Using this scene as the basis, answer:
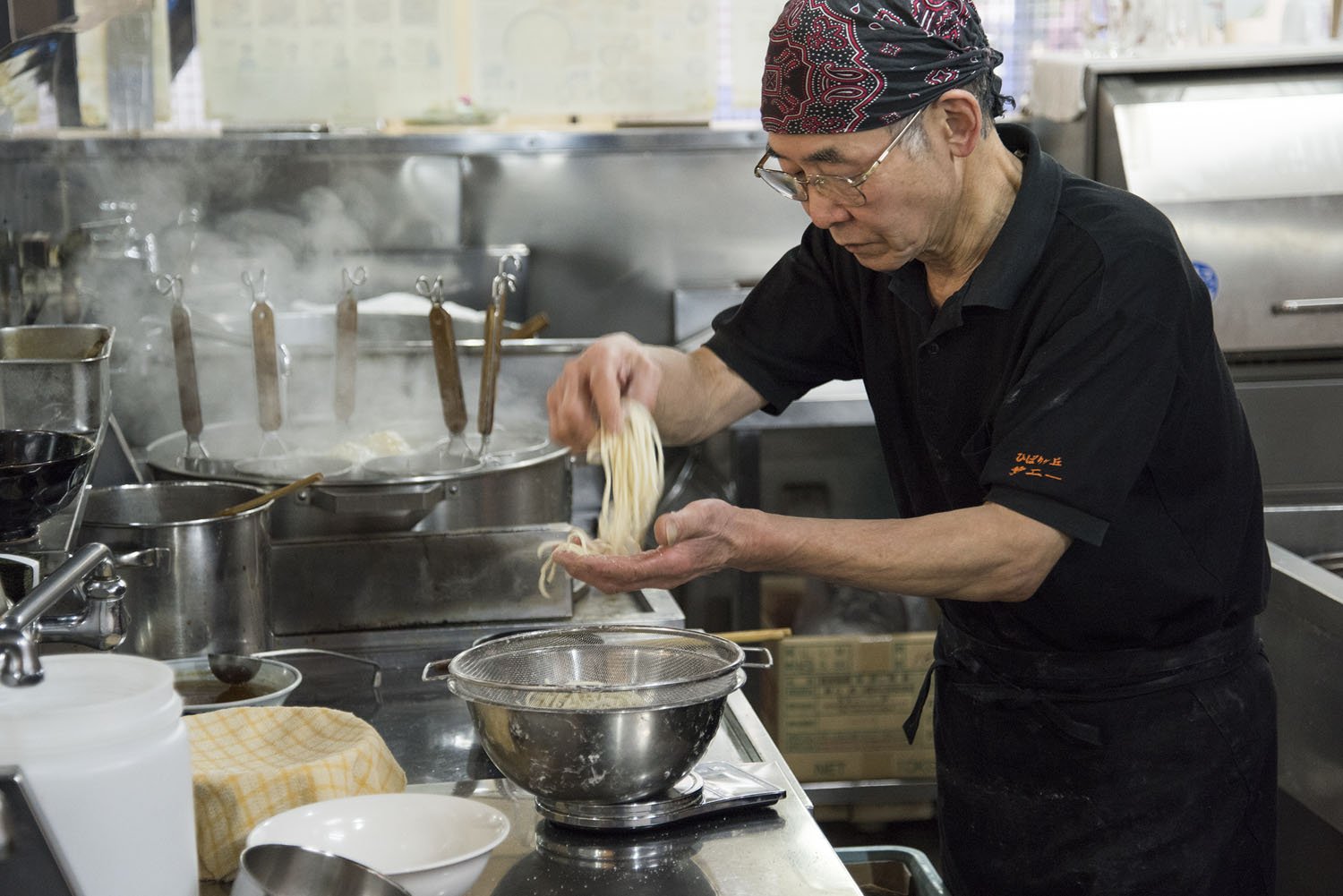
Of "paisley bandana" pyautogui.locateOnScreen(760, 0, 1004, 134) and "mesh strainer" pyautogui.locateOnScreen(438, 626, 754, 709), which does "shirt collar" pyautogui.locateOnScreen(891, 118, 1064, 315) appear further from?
"mesh strainer" pyautogui.locateOnScreen(438, 626, 754, 709)

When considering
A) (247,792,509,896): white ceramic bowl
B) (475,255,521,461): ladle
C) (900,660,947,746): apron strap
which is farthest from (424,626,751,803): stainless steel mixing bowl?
(475,255,521,461): ladle

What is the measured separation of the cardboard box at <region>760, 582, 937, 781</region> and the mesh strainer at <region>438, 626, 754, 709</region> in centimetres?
198

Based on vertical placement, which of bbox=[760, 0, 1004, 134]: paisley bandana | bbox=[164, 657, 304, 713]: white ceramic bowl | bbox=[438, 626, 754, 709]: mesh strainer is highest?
bbox=[760, 0, 1004, 134]: paisley bandana

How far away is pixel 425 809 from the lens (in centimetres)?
144

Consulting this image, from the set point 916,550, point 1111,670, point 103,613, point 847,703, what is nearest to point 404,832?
point 103,613

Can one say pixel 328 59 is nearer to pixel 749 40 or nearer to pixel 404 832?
pixel 749 40

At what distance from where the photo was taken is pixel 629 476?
203 cm

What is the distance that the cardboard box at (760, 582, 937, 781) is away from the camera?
12.3 feet

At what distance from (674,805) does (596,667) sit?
247 millimetres

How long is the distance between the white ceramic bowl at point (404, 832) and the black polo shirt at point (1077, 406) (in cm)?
76

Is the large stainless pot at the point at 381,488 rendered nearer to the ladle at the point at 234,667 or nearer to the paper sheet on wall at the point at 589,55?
the ladle at the point at 234,667

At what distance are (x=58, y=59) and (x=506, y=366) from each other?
50.1 inches

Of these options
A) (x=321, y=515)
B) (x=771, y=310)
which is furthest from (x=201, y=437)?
(x=771, y=310)

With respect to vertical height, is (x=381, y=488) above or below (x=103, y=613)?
below
